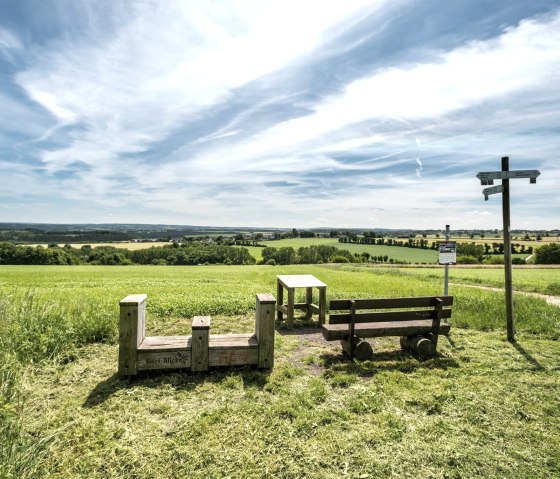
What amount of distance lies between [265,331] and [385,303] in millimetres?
2512

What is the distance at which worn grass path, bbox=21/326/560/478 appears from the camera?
11.6 feet

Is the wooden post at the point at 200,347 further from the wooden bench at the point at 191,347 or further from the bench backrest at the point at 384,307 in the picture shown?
the bench backrest at the point at 384,307

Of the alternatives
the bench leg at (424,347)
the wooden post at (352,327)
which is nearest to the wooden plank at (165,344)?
the wooden post at (352,327)

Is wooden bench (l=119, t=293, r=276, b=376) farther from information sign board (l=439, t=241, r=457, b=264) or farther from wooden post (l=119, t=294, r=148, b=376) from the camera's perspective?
information sign board (l=439, t=241, r=457, b=264)

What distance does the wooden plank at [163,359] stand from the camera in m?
5.58

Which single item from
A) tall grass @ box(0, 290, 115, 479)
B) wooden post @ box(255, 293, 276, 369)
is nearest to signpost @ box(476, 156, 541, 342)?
wooden post @ box(255, 293, 276, 369)

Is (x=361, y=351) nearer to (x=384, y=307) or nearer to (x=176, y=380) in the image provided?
(x=384, y=307)

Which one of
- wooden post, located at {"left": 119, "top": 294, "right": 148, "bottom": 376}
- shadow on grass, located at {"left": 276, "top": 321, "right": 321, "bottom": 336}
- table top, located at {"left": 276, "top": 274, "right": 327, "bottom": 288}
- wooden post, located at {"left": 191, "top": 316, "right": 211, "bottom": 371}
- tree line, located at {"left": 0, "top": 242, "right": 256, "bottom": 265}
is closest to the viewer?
wooden post, located at {"left": 119, "top": 294, "right": 148, "bottom": 376}

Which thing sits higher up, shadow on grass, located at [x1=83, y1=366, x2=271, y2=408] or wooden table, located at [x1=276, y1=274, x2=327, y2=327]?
wooden table, located at [x1=276, y1=274, x2=327, y2=327]

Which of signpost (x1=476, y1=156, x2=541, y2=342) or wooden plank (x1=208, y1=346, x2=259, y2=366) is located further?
signpost (x1=476, y1=156, x2=541, y2=342)

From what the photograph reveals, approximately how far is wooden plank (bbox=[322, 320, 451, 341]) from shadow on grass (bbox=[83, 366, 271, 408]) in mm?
1474

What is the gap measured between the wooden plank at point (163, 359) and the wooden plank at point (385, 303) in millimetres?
2742

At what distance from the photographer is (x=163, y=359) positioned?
567 cm

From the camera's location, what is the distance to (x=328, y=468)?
11.5 feet
